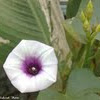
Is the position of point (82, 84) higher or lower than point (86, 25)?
lower

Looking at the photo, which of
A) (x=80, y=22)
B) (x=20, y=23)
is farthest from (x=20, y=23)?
(x=80, y=22)

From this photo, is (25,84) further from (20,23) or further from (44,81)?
(20,23)

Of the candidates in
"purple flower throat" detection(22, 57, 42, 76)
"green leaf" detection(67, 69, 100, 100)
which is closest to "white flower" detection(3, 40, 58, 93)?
"purple flower throat" detection(22, 57, 42, 76)

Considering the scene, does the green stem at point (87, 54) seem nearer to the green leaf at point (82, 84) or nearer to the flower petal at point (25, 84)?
the green leaf at point (82, 84)

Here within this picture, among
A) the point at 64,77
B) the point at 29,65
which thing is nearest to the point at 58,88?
the point at 64,77

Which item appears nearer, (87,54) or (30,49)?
(30,49)

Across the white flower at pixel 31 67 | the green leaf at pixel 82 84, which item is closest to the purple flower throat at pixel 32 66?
the white flower at pixel 31 67

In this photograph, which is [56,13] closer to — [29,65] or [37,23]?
[37,23]
